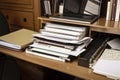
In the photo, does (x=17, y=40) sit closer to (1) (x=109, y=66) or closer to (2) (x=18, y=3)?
(2) (x=18, y=3)

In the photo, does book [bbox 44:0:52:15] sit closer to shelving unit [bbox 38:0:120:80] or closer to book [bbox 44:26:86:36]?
shelving unit [bbox 38:0:120:80]

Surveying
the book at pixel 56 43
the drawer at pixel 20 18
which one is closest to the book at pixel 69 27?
the book at pixel 56 43

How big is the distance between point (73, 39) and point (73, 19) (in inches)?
7.8

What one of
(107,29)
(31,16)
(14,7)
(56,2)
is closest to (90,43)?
(107,29)

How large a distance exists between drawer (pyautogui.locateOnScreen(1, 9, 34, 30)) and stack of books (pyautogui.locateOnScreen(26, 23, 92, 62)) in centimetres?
37

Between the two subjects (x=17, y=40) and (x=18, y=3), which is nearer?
(x=17, y=40)

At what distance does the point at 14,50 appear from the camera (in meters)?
1.30

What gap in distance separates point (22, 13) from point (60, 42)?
65cm

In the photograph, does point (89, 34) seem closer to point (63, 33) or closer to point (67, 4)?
point (63, 33)

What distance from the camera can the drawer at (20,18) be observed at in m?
1.62

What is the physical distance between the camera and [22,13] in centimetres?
164

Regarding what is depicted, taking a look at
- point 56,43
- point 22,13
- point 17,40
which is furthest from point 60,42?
point 22,13

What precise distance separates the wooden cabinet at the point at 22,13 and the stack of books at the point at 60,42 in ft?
1.04

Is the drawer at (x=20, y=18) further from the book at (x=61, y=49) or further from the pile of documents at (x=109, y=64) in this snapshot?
the pile of documents at (x=109, y=64)
